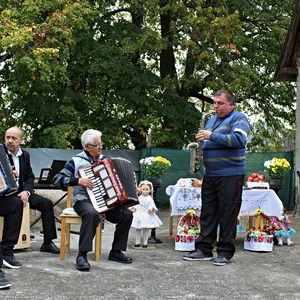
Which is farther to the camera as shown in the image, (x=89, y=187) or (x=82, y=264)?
(x=89, y=187)

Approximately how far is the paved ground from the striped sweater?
101cm

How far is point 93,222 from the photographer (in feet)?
18.3

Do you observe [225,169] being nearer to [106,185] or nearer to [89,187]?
[106,185]

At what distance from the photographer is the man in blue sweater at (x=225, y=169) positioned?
5.77 m

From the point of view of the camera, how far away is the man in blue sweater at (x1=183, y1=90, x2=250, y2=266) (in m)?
5.77

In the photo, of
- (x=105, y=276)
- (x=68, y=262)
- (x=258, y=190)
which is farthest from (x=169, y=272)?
(x=258, y=190)

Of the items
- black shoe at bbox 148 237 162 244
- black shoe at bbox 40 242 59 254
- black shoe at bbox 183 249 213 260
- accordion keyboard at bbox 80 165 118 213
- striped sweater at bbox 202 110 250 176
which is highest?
striped sweater at bbox 202 110 250 176

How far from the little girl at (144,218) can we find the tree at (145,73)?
613 cm

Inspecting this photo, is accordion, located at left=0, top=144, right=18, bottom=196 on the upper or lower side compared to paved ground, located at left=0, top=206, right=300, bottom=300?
upper

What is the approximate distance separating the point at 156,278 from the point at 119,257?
2.78ft

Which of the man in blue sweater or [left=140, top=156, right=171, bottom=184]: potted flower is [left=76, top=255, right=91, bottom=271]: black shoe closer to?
the man in blue sweater

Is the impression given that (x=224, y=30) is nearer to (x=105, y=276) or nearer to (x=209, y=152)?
(x=209, y=152)

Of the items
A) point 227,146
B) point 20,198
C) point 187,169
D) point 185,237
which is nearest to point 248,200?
point 185,237

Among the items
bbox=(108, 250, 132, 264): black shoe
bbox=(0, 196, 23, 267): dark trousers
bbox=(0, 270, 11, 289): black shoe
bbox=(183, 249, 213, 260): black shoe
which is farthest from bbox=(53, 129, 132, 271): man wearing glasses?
bbox=(0, 270, 11, 289): black shoe
